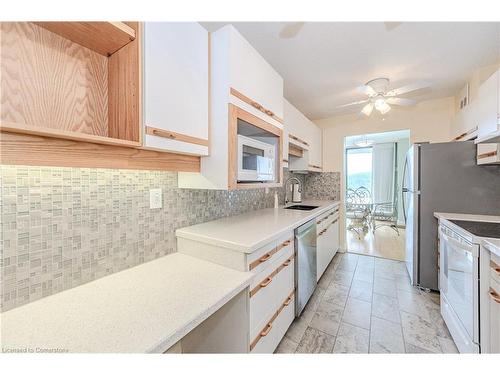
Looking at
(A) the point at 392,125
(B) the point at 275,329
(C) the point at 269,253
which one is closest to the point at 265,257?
(C) the point at 269,253

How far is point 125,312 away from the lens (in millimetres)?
734

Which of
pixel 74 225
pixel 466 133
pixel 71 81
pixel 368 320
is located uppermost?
pixel 466 133

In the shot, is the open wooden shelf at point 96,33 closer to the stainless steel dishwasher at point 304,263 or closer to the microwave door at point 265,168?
the microwave door at point 265,168

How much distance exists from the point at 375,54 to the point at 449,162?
54.7 inches

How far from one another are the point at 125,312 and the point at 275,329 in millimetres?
1031

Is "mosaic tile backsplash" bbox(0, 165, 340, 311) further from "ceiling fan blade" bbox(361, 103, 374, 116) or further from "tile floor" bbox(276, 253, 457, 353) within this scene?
"ceiling fan blade" bbox(361, 103, 374, 116)

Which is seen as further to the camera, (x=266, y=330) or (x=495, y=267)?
(x=266, y=330)

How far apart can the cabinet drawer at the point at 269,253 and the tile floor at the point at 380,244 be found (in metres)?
2.58

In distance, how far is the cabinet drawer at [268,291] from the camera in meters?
1.13

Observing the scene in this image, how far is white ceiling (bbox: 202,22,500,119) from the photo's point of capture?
58.6 inches

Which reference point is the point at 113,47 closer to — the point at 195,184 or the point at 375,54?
the point at 195,184

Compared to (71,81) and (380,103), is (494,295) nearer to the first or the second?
(380,103)

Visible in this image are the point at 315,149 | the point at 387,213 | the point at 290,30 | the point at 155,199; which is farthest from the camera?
the point at 387,213
